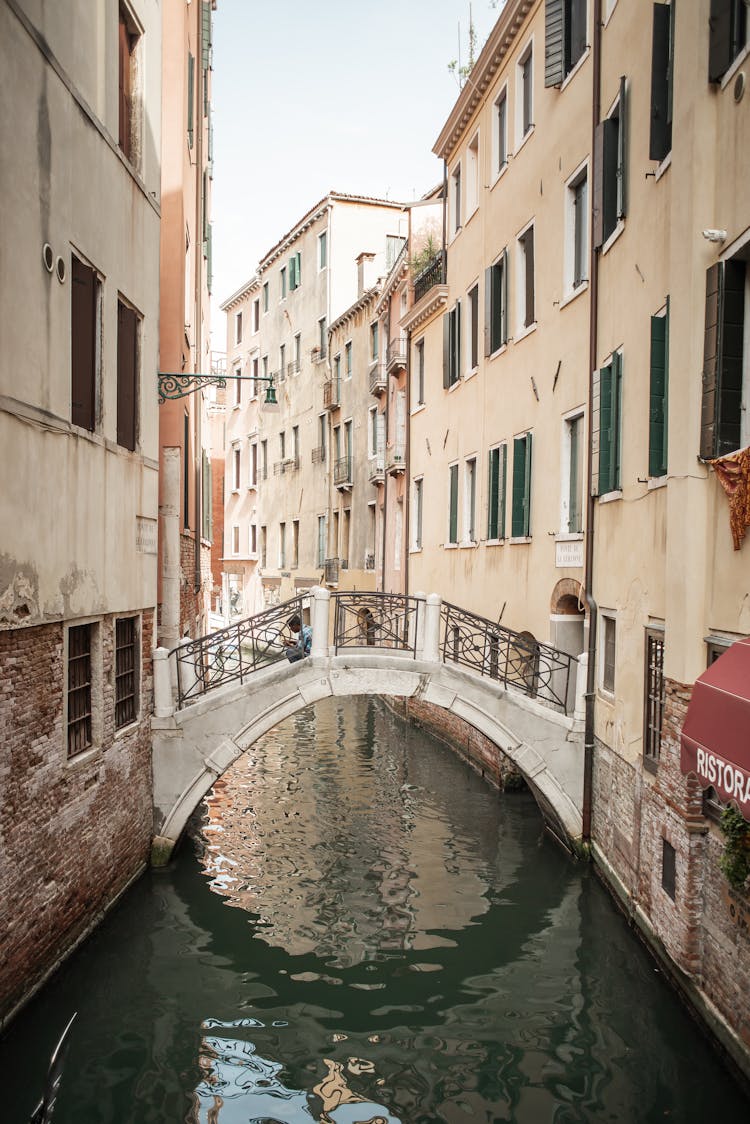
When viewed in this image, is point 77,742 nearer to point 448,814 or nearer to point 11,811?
point 11,811

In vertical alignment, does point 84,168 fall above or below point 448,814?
above

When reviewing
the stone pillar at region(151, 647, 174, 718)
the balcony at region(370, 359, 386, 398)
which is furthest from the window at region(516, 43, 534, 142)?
the balcony at region(370, 359, 386, 398)

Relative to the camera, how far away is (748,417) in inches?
282

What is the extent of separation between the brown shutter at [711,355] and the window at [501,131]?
9.16 metres

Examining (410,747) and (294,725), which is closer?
(410,747)

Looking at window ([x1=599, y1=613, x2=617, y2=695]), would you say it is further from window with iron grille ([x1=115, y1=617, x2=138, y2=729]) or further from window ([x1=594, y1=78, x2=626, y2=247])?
window with iron grille ([x1=115, y1=617, x2=138, y2=729])

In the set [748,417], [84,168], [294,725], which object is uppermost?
[84,168]

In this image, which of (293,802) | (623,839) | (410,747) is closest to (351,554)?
(410,747)

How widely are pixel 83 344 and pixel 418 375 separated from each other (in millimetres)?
13344

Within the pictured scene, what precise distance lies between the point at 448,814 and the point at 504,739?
2.94 metres

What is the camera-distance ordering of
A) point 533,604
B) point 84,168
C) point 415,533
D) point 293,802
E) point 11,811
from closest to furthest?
point 11,811 → point 84,168 → point 533,604 → point 293,802 → point 415,533

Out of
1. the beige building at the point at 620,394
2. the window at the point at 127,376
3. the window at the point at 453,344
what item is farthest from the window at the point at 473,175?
the window at the point at 127,376

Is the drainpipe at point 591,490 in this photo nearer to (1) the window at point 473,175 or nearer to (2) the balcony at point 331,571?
(1) the window at point 473,175

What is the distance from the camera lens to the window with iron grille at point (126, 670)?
10.2 metres
